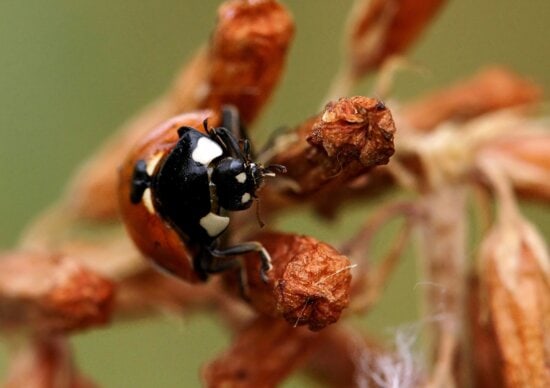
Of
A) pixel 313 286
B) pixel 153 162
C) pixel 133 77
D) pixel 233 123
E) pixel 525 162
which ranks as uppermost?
pixel 133 77

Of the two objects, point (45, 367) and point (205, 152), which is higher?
point (205, 152)

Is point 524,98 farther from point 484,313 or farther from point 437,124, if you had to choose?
point 484,313

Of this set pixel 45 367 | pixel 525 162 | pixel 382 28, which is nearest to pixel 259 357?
pixel 45 367

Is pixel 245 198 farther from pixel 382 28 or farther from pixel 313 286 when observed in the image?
pixel 382 28

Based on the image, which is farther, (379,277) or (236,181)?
(379,277)

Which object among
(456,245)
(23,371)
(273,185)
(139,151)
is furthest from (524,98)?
(23,371)

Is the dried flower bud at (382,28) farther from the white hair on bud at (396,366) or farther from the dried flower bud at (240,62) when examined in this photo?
the white hair on bud at (396,366)
